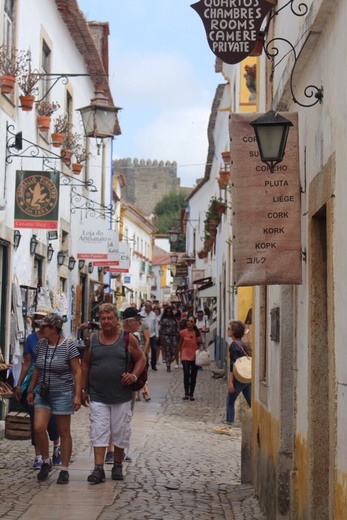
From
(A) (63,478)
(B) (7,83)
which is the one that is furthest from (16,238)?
(A) (63,478)

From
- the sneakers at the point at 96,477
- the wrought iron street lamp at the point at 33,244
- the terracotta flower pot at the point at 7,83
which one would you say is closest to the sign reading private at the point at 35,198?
the terracotta flower pot at the point at 7,83

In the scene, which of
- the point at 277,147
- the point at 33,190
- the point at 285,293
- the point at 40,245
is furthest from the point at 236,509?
the point at 40,245

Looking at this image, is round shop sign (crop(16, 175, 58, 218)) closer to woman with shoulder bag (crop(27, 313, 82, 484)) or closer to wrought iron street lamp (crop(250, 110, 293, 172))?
woman with shoulder bag (crop(27, 313, 82, 484))

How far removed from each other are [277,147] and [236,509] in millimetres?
3743

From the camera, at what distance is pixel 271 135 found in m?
6.92

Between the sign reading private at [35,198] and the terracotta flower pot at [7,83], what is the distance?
4.73 ft

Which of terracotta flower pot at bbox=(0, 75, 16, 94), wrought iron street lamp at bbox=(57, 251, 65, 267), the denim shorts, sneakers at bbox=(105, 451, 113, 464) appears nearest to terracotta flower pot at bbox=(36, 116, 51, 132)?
terracotta flower pot at bbox=(0, 75, 16, 94)

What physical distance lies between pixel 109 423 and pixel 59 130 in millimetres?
10033

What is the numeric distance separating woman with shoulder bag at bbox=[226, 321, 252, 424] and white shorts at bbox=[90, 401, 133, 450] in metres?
4.00

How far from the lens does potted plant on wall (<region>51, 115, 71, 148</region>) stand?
18.3 m

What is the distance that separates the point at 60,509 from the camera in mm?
8445

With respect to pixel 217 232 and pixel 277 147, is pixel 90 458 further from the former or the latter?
pixel 217 232

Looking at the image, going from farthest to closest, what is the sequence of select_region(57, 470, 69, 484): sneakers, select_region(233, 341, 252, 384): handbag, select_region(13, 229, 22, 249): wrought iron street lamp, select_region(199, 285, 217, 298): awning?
select_region(199, 285, 217, 298): awning → select_region(13, 229, 22, 249): wrought iron street lamp → select_region(233, 341, 252, 384): handbag → select_region(57, 470, 69, 484): sneakers

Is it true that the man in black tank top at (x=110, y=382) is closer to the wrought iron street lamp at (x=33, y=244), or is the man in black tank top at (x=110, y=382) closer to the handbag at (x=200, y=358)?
the wrought iron street lamp at (x=33, y=244)
